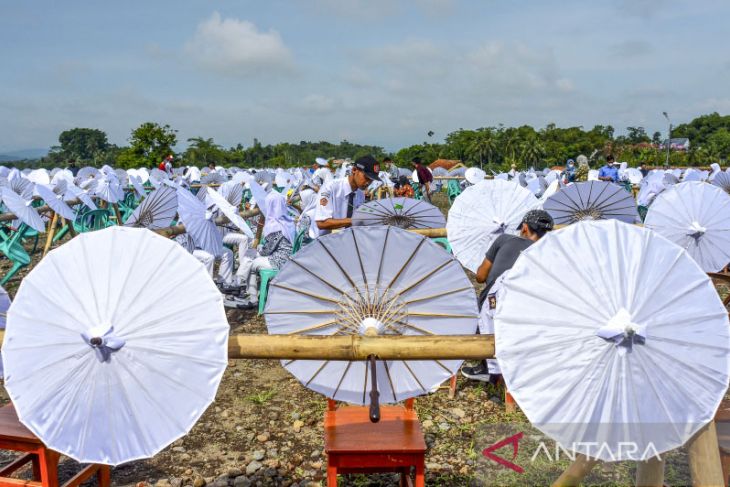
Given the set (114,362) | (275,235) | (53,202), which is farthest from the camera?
(53,202)

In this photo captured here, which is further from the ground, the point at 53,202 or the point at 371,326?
the point at 53,202

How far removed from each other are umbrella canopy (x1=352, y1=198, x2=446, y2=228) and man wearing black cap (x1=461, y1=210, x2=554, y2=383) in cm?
156

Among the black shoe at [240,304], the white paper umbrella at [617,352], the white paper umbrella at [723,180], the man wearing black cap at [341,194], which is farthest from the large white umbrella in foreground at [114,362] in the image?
the white paper umbrella at [723,180]

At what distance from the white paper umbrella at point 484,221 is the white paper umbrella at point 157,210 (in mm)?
3414

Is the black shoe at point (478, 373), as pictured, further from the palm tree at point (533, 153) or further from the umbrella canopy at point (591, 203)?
the palm tree at point (533, 153)

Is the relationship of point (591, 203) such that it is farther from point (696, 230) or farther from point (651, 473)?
point (651, 473)

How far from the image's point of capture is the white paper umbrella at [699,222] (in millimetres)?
4801

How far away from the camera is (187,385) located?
6.09 ft

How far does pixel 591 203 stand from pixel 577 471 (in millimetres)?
5097

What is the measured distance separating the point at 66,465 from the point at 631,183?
15603mm

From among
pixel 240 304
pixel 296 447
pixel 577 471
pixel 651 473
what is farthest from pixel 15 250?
pixel 651 473

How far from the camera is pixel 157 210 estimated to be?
6996 millimetres

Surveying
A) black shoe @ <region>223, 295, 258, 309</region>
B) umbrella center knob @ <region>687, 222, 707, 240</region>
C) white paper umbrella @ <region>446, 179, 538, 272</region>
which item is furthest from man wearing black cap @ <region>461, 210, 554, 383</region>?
black shoe @ <region>223, 295, 258, 309</region>

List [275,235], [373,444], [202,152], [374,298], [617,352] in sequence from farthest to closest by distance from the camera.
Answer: [202,152], [275,235], [373,444], [374,298], [617,352]
